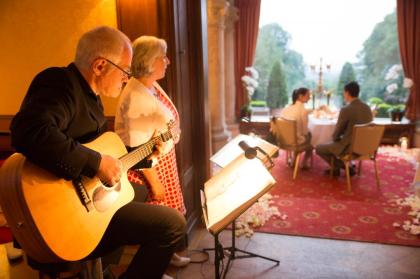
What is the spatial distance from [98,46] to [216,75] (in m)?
4.23

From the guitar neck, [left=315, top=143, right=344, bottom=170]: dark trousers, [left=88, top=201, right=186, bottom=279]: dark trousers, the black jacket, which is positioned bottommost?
[left=315, top=143, right=344, bottom=170]: dark trousers

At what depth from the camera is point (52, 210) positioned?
3.80 ft

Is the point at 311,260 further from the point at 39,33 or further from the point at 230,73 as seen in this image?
the point at 230,73

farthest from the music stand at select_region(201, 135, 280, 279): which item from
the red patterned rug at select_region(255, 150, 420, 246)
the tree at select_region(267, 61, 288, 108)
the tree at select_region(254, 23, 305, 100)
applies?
the tree at select_region(254, 23, 305, 100)

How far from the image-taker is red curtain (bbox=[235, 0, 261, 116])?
6.78m

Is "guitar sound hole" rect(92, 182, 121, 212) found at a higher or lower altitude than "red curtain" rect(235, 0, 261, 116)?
lower

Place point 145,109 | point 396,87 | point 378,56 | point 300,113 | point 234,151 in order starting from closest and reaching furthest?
point 145,109 → point 234,151 → point 300,113 → point 396,87 → point 378,56

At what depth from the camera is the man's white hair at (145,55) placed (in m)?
1.92

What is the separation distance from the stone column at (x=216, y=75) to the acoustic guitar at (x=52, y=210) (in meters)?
4.13

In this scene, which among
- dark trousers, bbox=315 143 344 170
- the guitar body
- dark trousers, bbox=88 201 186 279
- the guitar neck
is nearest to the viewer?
the guitar body

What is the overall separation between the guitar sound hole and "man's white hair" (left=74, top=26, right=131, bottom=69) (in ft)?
1.71

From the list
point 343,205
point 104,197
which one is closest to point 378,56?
point 343,205

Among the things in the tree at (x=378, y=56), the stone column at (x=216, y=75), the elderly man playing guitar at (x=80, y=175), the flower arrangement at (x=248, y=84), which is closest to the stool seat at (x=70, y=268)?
the elderly man playing guitar at (x=80, y=175)

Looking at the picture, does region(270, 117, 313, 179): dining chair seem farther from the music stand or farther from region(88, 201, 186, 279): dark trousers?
region(88, 201, 186, 279): dark trousers
